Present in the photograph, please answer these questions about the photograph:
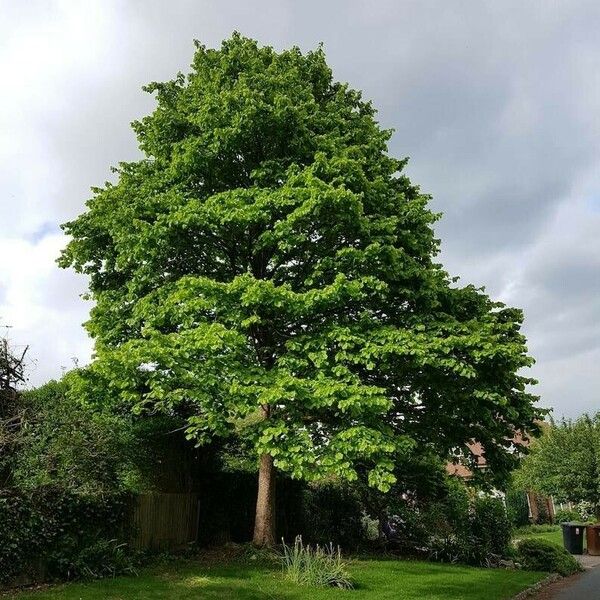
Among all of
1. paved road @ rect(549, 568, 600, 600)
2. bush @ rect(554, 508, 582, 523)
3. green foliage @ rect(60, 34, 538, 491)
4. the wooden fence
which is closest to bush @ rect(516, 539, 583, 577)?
paved road @ rect(549, 568, 600, 600)

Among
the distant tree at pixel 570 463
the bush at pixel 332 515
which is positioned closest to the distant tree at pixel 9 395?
the bush at pixel 332 515

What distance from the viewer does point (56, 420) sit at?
15.1 meters

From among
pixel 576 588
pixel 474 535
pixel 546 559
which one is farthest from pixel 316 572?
pixel 546 559

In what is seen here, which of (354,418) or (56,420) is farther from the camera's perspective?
(56,420)

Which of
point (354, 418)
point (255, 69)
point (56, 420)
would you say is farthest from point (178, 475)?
point (255, 69)

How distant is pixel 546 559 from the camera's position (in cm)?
1923

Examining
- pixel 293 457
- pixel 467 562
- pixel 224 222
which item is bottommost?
pixel 467 562

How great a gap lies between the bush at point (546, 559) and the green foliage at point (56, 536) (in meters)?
12.7

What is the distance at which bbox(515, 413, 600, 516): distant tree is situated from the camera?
32406mm

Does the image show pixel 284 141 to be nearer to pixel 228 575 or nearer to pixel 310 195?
pixel 310 195

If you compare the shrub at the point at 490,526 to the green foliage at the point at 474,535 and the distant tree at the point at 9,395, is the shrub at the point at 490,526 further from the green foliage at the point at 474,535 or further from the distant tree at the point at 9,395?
the distant tree at the point at 9,395

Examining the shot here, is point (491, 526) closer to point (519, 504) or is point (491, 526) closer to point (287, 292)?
point (287, 292)

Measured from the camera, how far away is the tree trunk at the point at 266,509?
1647 centimetres

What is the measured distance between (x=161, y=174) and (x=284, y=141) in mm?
3415
